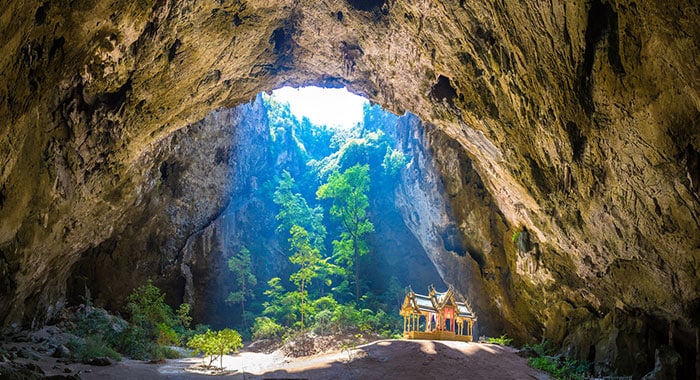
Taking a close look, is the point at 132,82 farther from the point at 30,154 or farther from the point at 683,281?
the point at 683,281

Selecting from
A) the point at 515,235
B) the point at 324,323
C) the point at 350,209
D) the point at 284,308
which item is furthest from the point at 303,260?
the point at 515,235

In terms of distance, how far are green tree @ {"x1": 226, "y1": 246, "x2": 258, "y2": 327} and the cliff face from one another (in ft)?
39.8

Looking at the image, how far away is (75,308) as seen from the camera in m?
18.5

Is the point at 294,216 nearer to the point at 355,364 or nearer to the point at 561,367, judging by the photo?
the point at 355,364

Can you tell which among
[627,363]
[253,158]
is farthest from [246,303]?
[627,363]

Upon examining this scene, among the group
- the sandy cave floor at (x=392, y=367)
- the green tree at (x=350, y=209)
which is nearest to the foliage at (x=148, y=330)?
the sandy cave floor at (x=392, y=367)

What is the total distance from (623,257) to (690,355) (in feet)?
8.65

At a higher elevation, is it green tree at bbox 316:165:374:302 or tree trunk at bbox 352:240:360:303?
green tree at bbox 316:165:374:302

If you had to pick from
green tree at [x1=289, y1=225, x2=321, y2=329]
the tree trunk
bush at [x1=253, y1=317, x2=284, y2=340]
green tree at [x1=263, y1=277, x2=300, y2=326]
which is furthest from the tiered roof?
the tree trunk

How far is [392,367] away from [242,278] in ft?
65.7

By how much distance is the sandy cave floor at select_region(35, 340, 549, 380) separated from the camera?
10039 millimetres

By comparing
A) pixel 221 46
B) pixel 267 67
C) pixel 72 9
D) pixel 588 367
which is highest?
pixel 267 67

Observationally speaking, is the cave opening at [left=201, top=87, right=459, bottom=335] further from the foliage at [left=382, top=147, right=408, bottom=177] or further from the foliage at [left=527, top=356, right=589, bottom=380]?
the foliage at [left=527, top=356, right=589, bottom=380]

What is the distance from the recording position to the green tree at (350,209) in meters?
31.2
